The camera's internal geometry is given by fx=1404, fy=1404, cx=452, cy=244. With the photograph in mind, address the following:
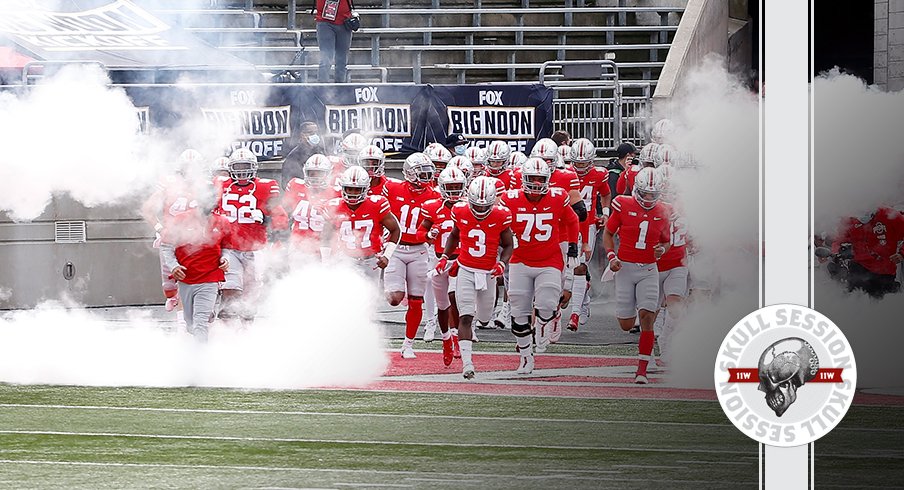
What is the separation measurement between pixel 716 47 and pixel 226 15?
5654mm

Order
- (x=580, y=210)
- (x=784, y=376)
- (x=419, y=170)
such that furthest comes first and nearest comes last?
(x=580, y=210)
(x=419, y=170)
(x=784, y=376)

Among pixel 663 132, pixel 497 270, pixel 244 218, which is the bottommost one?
pixel 497 270

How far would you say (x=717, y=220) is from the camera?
1116 cm

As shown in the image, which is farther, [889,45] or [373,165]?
[889,45]

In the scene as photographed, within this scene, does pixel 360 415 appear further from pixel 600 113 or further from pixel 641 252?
pixel 600 113

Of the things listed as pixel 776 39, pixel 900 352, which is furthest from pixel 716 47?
pixel 776 39

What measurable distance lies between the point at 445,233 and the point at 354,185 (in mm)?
741

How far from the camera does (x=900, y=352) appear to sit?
32.5ft

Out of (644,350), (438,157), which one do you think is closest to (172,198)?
(438,157)

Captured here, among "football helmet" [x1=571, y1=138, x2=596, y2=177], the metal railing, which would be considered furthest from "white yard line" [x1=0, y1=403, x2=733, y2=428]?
the metal railing

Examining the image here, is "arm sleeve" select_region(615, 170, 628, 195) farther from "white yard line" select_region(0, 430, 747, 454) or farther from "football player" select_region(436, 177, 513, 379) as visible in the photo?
"white yard line" select_region(0, 430, 747, 454)

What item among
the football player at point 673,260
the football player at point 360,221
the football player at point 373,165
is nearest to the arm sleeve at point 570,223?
the football player at point 673,260

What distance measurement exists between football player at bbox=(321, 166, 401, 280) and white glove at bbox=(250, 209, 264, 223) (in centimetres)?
61

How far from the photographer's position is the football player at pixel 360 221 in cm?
1014
